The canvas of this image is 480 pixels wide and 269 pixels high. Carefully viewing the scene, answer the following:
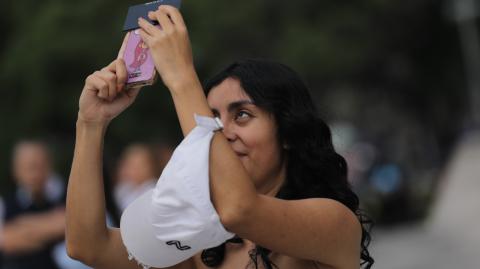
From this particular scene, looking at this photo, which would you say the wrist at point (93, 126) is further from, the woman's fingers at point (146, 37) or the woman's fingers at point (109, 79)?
the woman's fingers at point (146, 37)

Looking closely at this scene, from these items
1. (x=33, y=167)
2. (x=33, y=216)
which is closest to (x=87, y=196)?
(x=33, y=216)

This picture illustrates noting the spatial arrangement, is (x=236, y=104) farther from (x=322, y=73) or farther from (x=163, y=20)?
(x=322, y=73)

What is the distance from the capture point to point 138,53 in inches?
100

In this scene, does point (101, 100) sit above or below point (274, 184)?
above

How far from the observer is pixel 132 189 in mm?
7656

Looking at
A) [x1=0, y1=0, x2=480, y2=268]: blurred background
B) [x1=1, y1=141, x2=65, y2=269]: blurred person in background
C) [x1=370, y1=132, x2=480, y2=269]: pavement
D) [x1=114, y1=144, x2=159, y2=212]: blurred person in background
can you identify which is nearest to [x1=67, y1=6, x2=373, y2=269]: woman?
[x1=1, y1=141, x2=65, y2=269]: blurred person in background

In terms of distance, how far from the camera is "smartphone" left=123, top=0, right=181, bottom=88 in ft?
8.18

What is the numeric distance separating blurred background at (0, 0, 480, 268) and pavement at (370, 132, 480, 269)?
0.11 feet

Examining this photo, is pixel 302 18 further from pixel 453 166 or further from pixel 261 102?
pixel 261 102

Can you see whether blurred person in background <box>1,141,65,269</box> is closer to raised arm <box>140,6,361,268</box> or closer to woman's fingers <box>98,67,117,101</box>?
woman's fingers <box>98,67,117,101</box>

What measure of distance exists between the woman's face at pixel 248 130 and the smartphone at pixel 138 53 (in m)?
0.24

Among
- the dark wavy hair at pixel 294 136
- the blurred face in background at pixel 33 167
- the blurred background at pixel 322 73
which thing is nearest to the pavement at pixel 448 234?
the blurred background at pixel 322 73

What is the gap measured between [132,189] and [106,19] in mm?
9226

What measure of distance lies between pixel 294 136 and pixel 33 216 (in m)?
4.07
